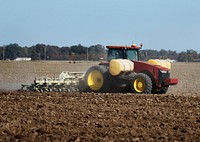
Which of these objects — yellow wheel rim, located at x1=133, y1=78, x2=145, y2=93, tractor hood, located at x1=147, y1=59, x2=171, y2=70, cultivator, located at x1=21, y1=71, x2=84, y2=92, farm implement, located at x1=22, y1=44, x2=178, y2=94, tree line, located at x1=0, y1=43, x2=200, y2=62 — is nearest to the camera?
yellow wheel rim, located at x1=133, y1=78, x2=145, y2=93

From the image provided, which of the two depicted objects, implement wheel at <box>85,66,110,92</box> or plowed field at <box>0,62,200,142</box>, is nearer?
plowed field at <box>0,62,200,142</box>

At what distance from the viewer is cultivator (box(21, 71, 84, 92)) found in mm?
14641

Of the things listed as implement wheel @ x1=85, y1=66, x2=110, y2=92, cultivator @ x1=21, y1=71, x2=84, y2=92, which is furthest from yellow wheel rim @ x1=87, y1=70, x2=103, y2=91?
cultivator @ x1=21, y1=71, x2=84, y2=92

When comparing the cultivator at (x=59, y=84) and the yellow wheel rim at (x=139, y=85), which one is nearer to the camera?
the yellow wheel rim at (x=139, y=85)

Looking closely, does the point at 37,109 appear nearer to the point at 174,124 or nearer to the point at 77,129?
the point at 77,129

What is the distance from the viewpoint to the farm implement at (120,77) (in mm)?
13742

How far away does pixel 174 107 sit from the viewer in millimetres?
10227

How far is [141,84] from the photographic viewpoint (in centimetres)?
1370

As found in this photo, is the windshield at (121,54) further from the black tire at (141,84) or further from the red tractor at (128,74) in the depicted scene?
Result: the black tire at (141,84)

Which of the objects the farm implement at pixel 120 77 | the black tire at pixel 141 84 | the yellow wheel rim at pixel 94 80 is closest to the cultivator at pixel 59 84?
the farm implement at pixel 120 77

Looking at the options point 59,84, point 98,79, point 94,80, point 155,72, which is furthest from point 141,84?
point 59,84

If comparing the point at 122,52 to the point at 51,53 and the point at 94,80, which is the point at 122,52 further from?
A: the point at 51,53

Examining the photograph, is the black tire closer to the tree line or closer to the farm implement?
the farm implement

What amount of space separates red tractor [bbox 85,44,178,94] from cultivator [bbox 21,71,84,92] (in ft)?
1.55
